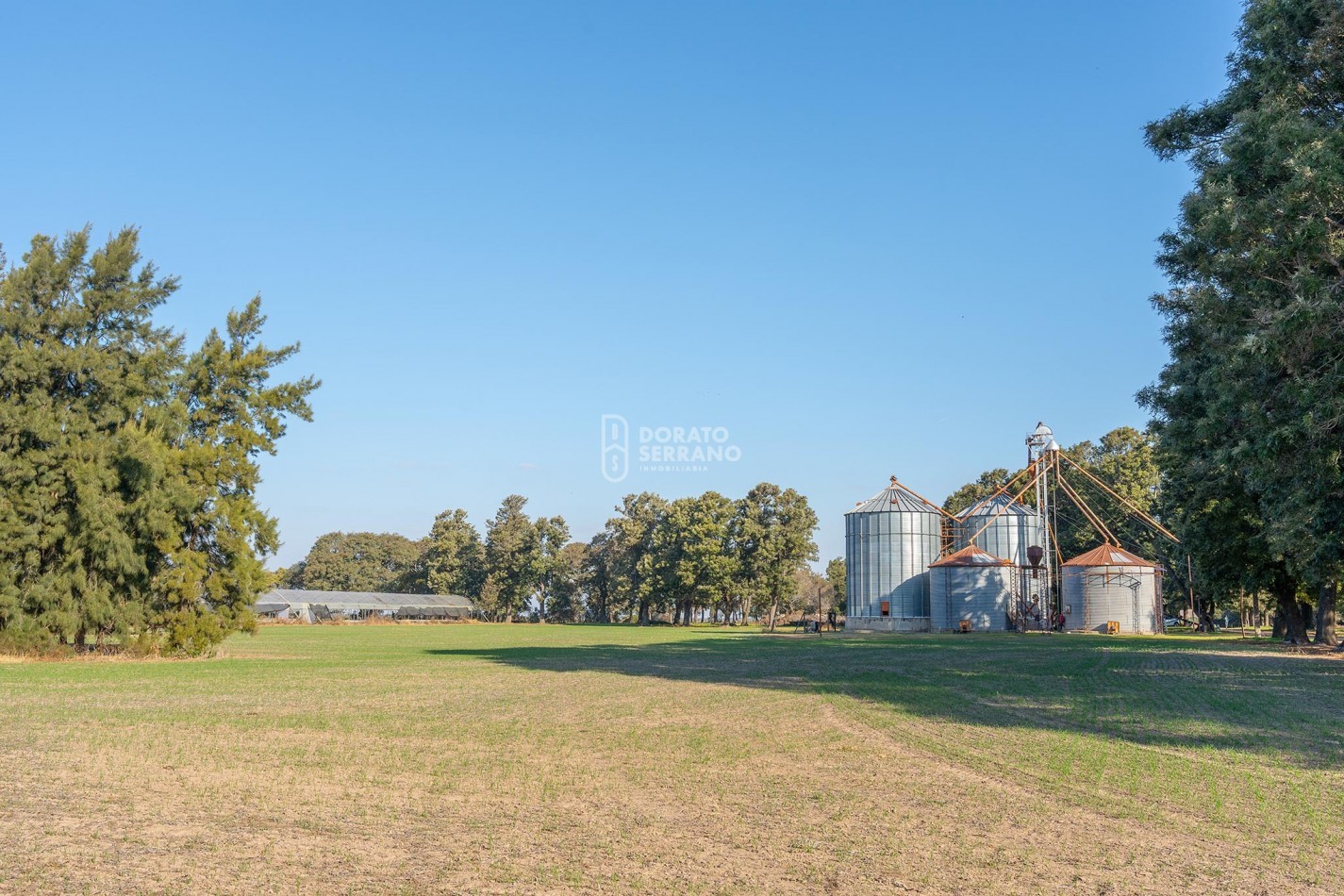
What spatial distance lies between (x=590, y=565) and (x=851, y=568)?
68.8 metres

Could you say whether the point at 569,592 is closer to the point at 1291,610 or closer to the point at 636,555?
the point at 636,555

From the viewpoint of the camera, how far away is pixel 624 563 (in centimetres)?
13900

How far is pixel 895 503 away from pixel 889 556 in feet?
15.0

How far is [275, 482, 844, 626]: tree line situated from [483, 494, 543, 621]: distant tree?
0.55ft

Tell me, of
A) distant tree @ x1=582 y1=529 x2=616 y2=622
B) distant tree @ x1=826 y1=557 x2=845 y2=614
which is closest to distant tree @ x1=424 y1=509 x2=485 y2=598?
distant tree @ x1=582 y1=529 x2=616 y2=622

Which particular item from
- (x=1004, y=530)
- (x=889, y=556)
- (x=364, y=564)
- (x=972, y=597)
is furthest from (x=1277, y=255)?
(x=364, y=564)

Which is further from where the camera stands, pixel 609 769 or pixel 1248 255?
pixel 1248 255

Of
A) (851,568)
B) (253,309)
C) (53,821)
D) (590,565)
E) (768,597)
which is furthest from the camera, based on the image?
(590,565)

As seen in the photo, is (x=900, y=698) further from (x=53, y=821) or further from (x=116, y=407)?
(x=116, y=407)

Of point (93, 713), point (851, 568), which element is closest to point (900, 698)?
point (93, 713)

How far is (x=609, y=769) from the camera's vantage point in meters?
13.7

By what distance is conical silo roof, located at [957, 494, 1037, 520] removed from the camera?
8650 cm

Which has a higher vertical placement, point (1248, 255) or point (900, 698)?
point (1248, 255)

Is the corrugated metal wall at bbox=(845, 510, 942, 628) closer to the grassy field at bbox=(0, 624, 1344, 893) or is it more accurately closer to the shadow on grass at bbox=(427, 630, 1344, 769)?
the shadow on grass at bbox=(427, 630, 1344, 769)
